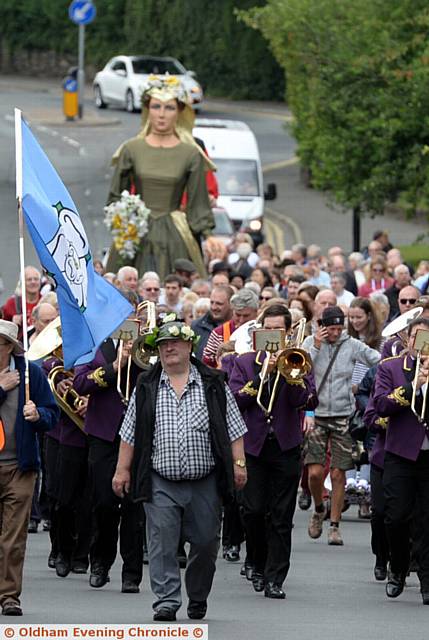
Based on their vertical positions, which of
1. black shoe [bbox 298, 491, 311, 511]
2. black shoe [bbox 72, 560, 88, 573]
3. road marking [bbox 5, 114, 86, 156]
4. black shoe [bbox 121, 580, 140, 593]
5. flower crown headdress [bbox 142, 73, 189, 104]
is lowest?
road marking [bbox 5, 114, 86, 156]

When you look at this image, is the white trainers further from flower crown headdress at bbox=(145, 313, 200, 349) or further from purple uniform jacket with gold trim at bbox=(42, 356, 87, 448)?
flower crown headdress at bbox=(145, 313, 200, 349)

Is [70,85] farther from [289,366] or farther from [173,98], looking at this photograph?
[289,366]

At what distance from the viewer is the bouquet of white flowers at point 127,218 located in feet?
67.2

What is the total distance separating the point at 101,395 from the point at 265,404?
1.09m

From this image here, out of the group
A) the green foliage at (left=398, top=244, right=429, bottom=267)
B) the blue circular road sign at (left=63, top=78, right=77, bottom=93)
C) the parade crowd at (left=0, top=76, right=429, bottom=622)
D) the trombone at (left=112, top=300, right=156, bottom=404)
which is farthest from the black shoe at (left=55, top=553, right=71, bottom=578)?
the blue circular road sign at (left=63, top=78, right=77, bottom=93)

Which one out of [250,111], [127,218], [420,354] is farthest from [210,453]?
[250,111]

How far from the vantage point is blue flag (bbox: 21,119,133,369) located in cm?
1178

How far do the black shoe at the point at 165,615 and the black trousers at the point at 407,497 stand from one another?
197 cm

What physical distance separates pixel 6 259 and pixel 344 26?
8.39 metres

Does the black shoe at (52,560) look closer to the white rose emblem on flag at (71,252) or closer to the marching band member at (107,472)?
the marching band member at (107,472)

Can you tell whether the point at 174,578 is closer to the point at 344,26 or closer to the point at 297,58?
the point at 344,26

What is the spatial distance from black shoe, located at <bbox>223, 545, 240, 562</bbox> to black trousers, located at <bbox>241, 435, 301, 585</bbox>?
5.62ft

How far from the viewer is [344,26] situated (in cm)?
2953

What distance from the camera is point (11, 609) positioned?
36.7 ft
